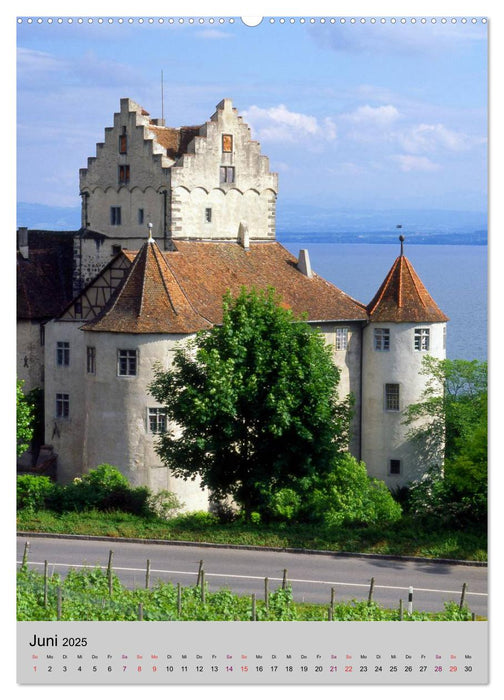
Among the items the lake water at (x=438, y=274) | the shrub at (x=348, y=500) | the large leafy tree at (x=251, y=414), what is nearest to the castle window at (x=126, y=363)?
the large leafy tree at (x=251, y=414)

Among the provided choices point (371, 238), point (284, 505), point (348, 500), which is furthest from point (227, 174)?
point (284, 505)

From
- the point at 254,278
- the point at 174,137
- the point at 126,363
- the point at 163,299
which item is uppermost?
the point at 174,137

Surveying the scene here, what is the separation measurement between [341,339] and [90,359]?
33.8ft

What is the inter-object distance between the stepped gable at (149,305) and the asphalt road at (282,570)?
11.9 m

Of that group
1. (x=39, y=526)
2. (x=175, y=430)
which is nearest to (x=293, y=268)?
(x=175, y=430)

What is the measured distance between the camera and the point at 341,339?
48875mm

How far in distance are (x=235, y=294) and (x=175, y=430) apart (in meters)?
8.54

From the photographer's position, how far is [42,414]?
4794cm

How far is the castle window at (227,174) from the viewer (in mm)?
51312

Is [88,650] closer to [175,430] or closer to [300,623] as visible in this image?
[300,623]

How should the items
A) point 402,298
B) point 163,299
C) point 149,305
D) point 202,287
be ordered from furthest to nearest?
point 402,298 < point 202,287 < point 163,299 < point 149,305

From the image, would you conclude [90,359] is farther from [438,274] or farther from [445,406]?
[445,406]

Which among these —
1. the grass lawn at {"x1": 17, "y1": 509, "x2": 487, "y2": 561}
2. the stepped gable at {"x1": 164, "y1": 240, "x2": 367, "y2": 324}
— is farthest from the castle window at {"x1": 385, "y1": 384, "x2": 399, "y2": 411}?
the grass lawn at {"x1": 17, "y1": 509, "x2": 487, "y2": 561}

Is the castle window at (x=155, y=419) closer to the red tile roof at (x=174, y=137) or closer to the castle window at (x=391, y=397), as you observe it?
the castle window at (x=391, y=397)
